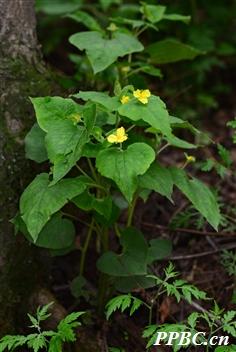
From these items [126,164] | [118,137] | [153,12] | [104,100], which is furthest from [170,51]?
[126,164]

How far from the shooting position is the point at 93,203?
1927mm

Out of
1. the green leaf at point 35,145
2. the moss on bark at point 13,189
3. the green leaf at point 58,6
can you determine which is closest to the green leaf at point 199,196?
the green leaf at point 35,145

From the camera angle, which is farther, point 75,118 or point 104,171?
point 75,118

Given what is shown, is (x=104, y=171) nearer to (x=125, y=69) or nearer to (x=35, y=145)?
(x=35, y=145)

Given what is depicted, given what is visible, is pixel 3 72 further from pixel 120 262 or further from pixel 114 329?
pixel 114 329

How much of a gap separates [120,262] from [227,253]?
1.86 feet

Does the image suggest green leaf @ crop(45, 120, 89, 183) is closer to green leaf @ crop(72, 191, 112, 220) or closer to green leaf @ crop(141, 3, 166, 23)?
green leaf @ crop(72, 191, 112, 220)

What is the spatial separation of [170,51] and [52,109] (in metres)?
0.96

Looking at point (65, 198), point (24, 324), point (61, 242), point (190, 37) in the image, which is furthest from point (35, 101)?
point (190, 37)

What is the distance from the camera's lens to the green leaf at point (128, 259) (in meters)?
2.01

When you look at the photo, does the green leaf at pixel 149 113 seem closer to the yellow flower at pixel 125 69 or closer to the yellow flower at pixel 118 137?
the yellow flower at pixel 118 137

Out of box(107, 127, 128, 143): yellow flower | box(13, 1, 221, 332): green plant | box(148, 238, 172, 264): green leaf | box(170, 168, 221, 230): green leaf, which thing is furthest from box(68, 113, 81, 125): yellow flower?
box(148, 238, 172, 264): green leaf

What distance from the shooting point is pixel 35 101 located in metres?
1.92

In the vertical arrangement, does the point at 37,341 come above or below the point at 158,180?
below
